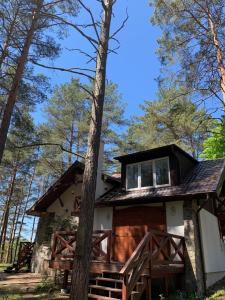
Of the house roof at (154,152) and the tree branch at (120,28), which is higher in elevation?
the tree branch at (120,28)

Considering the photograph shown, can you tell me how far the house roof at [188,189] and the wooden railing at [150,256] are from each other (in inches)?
53.9

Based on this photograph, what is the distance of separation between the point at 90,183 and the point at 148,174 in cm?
569

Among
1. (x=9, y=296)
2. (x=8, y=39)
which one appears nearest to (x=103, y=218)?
(x=9, y=296)

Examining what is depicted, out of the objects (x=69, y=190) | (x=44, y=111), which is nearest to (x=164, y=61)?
(x=69, y=190)

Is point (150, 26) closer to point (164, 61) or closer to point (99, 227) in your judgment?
point (164, 61)

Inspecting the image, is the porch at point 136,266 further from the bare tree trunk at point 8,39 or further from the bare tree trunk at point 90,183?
the bare tree trunk at point 8,39

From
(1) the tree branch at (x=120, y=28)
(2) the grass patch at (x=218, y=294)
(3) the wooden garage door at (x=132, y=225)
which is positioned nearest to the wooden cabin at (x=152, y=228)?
(3) the wooden garage door at (x=132, y=225)

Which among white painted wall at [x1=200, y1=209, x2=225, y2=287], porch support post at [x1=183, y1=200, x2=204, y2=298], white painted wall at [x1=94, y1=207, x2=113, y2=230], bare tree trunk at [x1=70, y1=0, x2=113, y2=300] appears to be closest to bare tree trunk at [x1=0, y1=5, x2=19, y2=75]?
bare tree trunk at [x1=70, y1=0, x2=113, y2=300]

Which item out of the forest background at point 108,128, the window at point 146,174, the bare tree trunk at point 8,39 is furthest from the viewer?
the forest background at point 108,128

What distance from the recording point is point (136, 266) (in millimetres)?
6156

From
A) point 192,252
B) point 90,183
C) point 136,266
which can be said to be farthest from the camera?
point 192,252

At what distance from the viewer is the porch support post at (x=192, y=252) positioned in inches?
295

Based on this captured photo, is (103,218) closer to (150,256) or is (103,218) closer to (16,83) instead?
(150,256)

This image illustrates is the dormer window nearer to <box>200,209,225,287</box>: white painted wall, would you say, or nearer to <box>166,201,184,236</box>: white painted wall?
<box>166,201,184,236</box>: white painted wall
